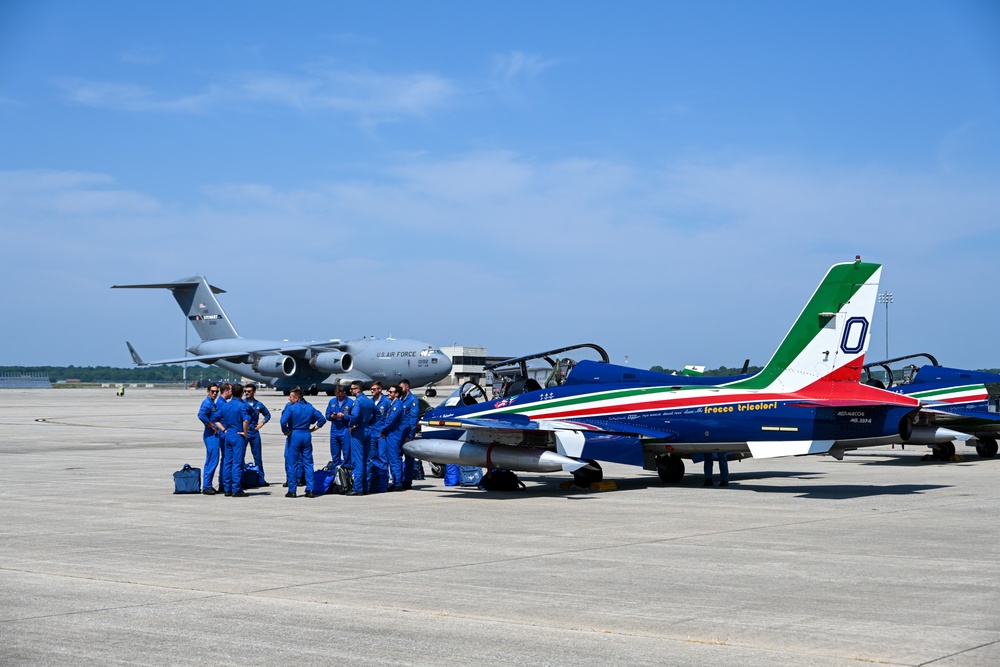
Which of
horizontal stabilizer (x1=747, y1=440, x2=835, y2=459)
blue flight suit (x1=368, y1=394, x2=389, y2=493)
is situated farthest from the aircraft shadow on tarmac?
blue flight suit (x1=368, y1=394, x2=389, y2=493)

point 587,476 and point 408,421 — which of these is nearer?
point 587,476

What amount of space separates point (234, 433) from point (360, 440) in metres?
1.99

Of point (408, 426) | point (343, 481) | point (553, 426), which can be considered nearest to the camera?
point (553, 426)

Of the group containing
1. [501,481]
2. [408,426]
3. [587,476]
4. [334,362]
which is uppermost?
[334,362]

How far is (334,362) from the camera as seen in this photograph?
60.2 metres

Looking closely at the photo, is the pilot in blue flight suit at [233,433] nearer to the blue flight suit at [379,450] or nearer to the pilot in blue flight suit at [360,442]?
the pilot in blue flight suit at [360,442]

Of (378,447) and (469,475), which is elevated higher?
(378,447)

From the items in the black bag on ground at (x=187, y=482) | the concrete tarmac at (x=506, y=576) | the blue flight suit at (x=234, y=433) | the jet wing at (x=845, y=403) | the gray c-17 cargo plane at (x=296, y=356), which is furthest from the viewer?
the gray c-17 cargo plane at (x=296, y=356)

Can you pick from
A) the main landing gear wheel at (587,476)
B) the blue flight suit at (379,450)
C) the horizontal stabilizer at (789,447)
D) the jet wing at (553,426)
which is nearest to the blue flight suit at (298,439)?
the blue flight suit at (379,450)

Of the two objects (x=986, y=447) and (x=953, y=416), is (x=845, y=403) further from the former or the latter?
(x=986, y=447)

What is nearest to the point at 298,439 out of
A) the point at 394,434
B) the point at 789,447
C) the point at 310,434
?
the point at 310,434

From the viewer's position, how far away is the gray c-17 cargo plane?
192ft

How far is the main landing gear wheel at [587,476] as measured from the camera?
1762 centimetres

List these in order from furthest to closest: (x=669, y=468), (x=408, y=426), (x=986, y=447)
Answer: (x=986, y=447), (x=669, y=468), (x=408, y=426)
